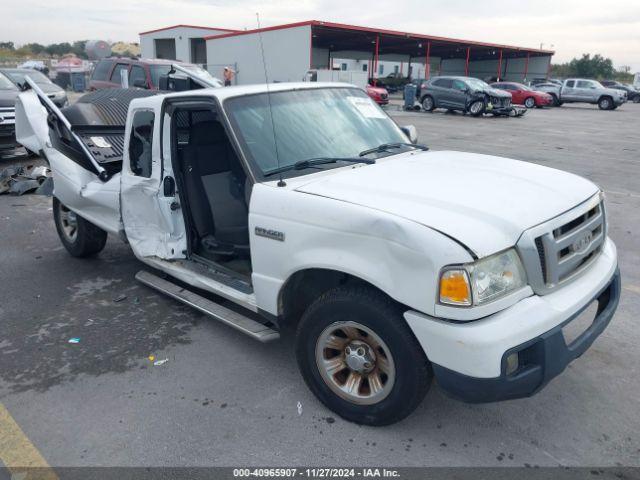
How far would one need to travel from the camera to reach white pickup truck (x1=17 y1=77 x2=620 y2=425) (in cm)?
234

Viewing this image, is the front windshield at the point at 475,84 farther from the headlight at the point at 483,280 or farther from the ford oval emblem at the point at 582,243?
the headlight at the point at 483,280

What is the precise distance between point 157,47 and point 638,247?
53.6 m

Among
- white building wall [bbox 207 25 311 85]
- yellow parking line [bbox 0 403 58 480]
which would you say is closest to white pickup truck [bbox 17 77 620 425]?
yellow parking line [bbox 0 403 58 480]

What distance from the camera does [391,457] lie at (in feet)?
8.61

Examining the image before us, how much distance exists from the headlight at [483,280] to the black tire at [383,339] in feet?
1.04

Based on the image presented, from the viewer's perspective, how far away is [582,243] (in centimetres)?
279

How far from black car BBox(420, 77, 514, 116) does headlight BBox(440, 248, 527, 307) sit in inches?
861

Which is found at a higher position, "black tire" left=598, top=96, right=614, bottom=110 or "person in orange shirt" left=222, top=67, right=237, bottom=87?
"person in orange shirt" left=222, top=67, right=237, bottom=87

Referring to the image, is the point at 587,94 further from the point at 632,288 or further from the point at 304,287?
the point at 304,287

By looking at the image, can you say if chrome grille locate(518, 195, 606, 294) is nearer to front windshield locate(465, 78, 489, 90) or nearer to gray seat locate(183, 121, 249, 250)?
gray seat locate(183, 121, 249, 250)

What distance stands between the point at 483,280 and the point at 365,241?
1.89ft

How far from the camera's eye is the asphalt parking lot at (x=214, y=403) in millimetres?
2662

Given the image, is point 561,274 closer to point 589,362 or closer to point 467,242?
point 467,242

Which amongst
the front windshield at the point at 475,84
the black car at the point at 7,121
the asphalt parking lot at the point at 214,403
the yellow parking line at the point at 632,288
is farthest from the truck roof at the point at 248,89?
the front windshield at the point at 475,84
